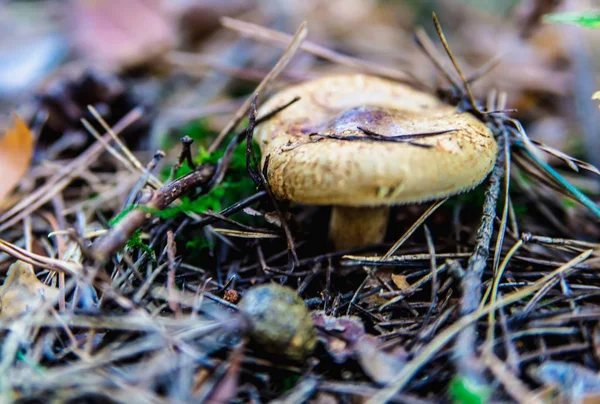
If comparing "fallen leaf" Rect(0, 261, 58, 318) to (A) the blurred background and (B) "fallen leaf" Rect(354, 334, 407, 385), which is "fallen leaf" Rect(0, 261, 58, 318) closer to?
(B) "fallen leaf" Rect(354, 334, 407, 385)

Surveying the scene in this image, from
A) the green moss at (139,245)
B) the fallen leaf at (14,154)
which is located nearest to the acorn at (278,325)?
the green moss at (139,245)

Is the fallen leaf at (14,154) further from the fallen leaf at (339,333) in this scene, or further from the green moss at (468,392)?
the green moss at (468,392)

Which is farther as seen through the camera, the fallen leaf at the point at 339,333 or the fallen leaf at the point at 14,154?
the fallen leaf at the point at 14,154

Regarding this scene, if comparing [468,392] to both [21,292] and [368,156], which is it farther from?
[21,292]

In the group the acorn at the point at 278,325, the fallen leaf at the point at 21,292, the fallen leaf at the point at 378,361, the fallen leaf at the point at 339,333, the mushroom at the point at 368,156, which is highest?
the mushroom at the point at 368,156

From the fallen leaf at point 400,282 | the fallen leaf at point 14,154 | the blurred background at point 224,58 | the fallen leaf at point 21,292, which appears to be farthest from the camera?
the blurred background at point 224,58

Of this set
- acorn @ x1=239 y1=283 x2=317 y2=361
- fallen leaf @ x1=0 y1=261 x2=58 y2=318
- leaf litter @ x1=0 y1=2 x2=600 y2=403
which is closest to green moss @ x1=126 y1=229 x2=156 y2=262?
leaf litter @ x1=0 y1=2 x2=600 y2=403

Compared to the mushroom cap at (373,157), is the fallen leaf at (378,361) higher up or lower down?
lower down
